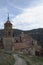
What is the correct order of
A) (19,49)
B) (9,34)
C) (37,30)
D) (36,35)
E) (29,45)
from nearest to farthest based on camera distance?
(9,34), (19,49), (29,45), (36,35), (37,30)

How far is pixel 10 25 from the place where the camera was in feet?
228

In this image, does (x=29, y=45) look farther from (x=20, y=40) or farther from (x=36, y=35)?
(x=36, y=35)

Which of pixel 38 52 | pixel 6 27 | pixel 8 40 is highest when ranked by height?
pixel 6 27

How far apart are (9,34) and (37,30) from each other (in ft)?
196

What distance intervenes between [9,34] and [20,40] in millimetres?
15711

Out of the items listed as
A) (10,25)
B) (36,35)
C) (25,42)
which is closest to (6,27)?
(10,25)

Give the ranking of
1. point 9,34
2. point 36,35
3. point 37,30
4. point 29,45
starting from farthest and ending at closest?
1. point 37,30
2. point 36,35
3. point 29,45
4. point 9,34

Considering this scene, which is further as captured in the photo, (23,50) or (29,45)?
(29,45)

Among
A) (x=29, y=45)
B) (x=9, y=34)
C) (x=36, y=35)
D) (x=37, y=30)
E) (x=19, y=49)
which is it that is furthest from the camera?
(x=37, y=30)

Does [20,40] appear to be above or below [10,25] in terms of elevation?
below

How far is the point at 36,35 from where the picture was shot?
117438 mm

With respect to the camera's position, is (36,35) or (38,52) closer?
(38,52)

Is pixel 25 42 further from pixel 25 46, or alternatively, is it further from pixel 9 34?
pixel 9 34

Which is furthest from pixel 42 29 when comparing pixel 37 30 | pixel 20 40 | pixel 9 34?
pixel 9 34
